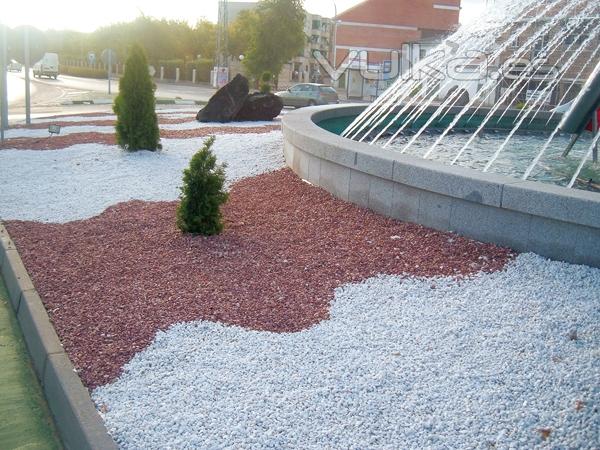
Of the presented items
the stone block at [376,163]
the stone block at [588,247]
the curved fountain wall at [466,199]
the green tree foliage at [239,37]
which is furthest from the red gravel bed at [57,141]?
the green tree foliage at [239,37]

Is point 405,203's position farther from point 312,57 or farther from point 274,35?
point 312,57

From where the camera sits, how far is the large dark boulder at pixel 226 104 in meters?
16.8

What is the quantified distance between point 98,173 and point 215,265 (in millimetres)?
5024

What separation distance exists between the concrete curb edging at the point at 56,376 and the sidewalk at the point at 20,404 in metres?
0.05

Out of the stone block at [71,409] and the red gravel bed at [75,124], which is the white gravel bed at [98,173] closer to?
the stone block at [71,409]

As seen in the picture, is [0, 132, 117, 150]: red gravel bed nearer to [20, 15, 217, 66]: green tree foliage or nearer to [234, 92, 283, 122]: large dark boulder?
[234, 92, 283, 122]: large dark boulder

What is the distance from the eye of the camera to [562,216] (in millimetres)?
5035

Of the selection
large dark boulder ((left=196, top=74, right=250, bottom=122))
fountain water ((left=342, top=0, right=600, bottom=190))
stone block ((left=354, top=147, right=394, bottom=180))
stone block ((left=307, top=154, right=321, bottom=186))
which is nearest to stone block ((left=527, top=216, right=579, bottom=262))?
stone block ((left=354, top=147, right=394, bottom=180))

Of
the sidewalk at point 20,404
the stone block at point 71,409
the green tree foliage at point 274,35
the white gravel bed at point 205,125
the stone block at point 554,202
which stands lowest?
the sidewalk at point 20,404

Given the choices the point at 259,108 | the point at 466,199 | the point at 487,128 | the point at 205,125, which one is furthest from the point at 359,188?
the point at 259,108

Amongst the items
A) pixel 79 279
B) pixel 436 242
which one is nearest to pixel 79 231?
pixel 79 279

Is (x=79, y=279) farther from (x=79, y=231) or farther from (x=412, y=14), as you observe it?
(x=412, y=14)

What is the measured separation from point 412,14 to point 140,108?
177ft

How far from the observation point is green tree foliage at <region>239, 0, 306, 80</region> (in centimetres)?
4906
